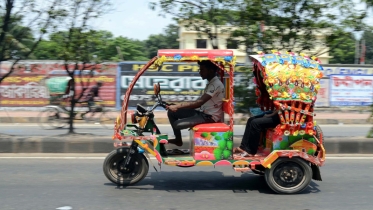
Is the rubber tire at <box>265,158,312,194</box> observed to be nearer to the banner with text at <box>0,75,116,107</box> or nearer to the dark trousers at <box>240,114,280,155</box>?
the dark trousers at <box>240,114,280,155</box>

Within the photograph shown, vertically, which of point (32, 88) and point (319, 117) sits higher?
point (32, 88)

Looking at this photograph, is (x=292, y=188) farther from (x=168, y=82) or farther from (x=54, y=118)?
(x=168, y=82)

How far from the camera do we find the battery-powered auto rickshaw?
20.5ft

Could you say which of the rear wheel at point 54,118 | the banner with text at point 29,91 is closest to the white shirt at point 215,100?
the rear wheel at point 54,118

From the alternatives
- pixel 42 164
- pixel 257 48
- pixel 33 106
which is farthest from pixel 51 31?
pixel 33 106

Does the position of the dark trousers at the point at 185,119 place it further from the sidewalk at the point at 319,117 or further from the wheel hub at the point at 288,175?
the sidewalk at the point at 319,117

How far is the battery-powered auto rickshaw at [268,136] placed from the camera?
20.5 ft

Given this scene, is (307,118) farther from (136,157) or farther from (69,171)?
(69,171)

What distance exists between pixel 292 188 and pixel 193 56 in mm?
2247

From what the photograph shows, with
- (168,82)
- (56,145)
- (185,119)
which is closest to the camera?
(185,119)

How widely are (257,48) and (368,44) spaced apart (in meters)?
32.7

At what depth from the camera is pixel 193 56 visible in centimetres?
628

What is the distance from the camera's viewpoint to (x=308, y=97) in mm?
6242

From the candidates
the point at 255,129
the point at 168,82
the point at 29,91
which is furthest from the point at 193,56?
the point at 29,91
